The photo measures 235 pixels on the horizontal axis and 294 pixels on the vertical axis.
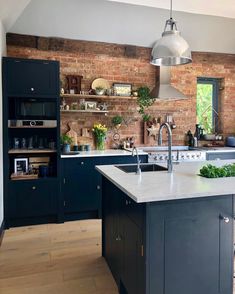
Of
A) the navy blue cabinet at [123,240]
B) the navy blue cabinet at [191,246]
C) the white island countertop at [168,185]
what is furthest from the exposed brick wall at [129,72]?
the navy blue cabinet at [191,246]

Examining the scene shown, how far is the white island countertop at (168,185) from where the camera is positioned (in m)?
1.58

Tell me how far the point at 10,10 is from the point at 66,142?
6.11 ft

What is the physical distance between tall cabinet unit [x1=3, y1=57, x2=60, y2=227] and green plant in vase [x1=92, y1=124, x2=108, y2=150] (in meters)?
0.77

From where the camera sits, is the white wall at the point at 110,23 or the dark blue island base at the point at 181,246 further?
the white wall at the point at 110,23

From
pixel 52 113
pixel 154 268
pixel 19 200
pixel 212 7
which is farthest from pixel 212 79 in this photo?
pixel 154 268

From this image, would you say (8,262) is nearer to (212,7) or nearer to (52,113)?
(52,113)

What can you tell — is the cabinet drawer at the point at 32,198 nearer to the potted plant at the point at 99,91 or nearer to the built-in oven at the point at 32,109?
the built-in oven at the point at 32,109

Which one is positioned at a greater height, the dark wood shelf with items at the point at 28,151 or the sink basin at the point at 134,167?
the dark wood shelf with items at the point at 28,151

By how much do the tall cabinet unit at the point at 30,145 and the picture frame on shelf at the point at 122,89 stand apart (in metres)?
1.11

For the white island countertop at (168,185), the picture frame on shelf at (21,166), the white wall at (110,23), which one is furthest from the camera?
the white wall at (110,23)

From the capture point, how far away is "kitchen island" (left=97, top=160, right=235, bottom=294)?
1624 millimetres

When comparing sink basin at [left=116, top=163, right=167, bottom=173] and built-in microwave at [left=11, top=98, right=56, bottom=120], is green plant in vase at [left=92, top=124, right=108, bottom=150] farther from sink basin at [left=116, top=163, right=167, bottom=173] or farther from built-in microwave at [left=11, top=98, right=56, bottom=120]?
sink basin at [left=116, top=163, right=167, bottom=173]

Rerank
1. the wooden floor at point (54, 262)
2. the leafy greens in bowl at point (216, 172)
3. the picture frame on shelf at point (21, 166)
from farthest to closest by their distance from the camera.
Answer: the picture frame on shelf at point (21, 166)
the wooden floor at point (54, 262)
the leafy greens in bowl at point (216, 172)

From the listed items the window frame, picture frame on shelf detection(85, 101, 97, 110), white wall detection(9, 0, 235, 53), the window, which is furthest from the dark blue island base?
the window frame
